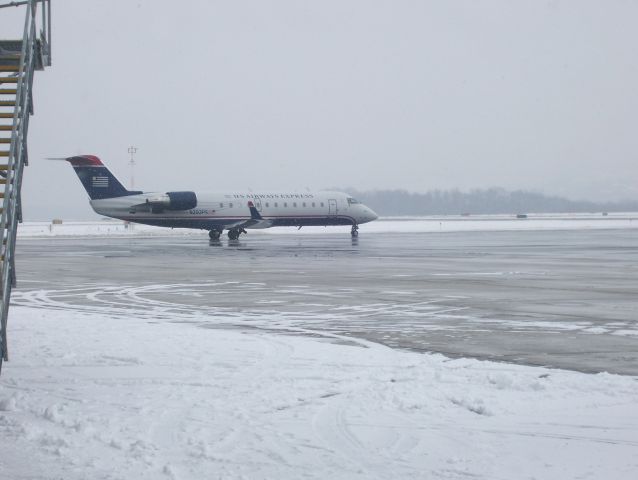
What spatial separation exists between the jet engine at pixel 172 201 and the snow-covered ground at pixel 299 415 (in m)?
37.8

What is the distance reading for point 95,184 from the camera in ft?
157

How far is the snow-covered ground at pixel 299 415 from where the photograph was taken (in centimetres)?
575

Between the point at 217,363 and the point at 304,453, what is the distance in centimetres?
364

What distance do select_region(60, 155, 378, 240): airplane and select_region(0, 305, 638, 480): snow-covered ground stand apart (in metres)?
38.1

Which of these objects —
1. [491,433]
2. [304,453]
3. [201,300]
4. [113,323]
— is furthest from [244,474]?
[201,300]

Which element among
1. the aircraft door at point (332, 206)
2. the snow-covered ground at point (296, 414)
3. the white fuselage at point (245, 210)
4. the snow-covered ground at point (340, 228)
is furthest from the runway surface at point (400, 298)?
the snow-covered ground at point (340, 228)

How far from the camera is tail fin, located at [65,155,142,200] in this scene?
4794 cm

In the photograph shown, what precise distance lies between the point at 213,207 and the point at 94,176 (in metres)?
7.13

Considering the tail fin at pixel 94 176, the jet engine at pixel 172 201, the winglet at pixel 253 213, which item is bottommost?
the winglet at pixel 253 213

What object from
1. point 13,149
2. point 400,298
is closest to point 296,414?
point 13,149

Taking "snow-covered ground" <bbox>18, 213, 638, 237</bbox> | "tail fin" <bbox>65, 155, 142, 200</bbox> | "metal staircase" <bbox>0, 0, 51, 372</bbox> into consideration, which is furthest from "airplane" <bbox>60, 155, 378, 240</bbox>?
"metal staircase" <bbox>0, 0, 51, 372</bbox>

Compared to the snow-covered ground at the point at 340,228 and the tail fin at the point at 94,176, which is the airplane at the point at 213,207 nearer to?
the tail fin at the point at 94,176

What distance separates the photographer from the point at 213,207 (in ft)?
165

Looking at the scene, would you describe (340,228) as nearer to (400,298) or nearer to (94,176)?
(94,176)
